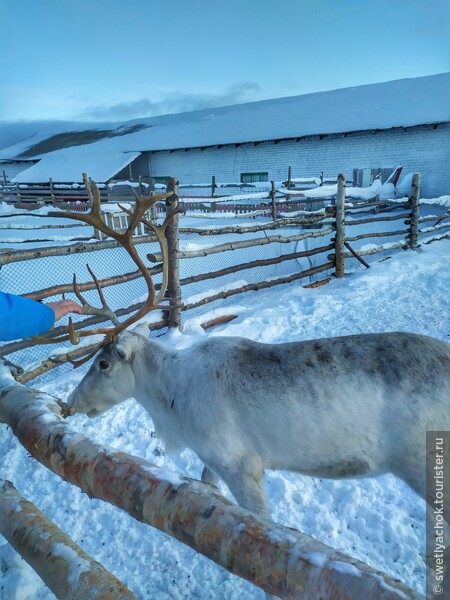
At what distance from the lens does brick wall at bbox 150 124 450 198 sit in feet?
55.5

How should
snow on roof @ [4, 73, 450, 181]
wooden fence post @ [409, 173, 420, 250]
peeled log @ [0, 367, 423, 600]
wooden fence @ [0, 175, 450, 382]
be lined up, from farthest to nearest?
snow on roof @ [4, 73, 450, 181]
wooden fence post @ [409, 173, 420, 250]
wooden fence @ [0, 175, 450, 382]
peeled log @ [0, 367, 423, 600]

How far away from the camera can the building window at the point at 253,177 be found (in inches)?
816

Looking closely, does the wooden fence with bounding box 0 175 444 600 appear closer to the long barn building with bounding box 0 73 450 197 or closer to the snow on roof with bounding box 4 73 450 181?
the long barn building with bounding box 0 73 450 197

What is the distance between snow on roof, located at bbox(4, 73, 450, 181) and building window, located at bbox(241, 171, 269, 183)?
162 cm

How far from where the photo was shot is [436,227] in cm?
1118

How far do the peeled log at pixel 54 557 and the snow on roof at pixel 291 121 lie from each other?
1878 cm

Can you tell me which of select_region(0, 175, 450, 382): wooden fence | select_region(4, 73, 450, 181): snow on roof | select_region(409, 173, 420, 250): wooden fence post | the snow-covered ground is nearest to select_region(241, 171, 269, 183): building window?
select_region(4, 73, 450, 181): snow on roof

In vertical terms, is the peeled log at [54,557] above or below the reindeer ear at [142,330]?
below

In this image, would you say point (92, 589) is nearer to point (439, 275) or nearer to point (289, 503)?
point (289, 503)

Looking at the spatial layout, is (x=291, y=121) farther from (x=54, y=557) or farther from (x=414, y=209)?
(x=54, y=557)

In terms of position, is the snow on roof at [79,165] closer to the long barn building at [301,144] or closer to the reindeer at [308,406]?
the long barn building at [301,144]

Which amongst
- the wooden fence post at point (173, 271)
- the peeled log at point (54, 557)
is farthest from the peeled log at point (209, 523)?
the wooden fence post at point (173, 271)

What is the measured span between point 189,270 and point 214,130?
17194 mm

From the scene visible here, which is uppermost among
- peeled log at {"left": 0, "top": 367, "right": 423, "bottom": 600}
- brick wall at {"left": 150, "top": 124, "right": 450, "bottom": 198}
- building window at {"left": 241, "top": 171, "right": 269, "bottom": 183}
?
brick wall at {"left": 150, "top": 124, "right": 450, "bottom": 198}
